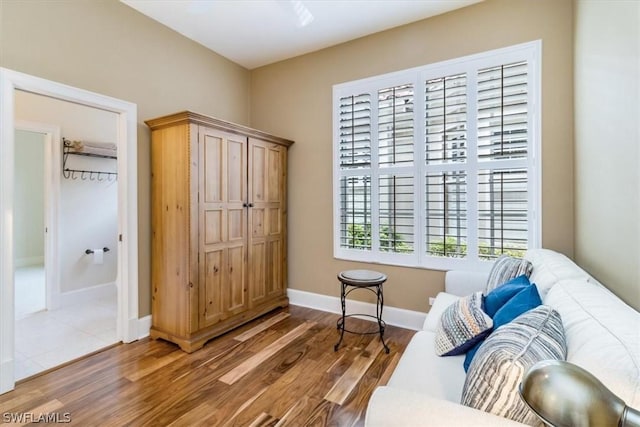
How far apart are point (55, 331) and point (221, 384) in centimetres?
201

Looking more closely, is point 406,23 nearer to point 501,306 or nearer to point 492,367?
point 501,306

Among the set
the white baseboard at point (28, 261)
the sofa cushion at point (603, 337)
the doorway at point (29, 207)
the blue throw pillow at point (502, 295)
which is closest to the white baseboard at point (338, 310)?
the blue throw pillow at point (502, 295)

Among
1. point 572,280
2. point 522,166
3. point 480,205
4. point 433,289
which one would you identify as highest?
point 522,166

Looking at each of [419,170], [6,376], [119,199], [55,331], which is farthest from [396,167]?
[55,331]

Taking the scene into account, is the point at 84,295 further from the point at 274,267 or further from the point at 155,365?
the point at 274,267

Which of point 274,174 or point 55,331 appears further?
point 274,174

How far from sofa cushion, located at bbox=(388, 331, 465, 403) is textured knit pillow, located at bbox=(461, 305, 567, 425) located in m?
0.31

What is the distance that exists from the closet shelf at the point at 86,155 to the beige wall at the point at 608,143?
15.9 ft

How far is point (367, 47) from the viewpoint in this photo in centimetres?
320

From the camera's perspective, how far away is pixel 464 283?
242cm

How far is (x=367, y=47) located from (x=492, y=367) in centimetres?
318

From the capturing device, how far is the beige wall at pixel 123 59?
212 cm

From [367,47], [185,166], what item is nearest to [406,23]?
[367,47]

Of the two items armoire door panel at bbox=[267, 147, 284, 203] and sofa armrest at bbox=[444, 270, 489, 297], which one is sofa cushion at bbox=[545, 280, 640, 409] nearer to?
sofa armrest at bbox=[444, 270, 489, 297]
